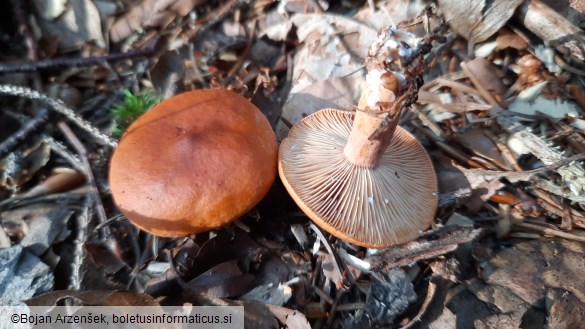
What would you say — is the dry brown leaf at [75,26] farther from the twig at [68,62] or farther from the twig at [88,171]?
the twig at [88,171]

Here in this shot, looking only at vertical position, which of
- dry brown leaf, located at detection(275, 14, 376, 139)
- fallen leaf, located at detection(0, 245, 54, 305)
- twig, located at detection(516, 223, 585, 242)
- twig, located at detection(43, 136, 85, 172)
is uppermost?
dry brown leaf, located at detection(275, 14, 376, 139)

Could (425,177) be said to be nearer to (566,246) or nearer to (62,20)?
(566,246)

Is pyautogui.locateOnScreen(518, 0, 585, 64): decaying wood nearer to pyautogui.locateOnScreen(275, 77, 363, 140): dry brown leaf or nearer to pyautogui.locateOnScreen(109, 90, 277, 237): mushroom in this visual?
pyautogui.locateOnScreen(275, 77, 363, 140): dry brown leaf

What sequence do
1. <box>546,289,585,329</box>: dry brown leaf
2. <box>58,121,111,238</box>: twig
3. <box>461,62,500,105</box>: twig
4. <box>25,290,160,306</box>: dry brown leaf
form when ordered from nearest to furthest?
<box>546,289,585,329</box>: dry brown leaf < <box>25,290,160,306</box>: dry brown leaf < <box>58,121,111,238</box>: twig < <box>461,62,500,105</box>: twig

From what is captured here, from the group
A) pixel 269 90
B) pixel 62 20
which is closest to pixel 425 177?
pixel 269 90

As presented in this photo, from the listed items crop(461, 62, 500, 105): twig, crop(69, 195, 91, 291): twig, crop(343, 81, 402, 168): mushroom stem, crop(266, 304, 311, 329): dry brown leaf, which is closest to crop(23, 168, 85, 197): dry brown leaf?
crop(69, 195, 91, 291): twig

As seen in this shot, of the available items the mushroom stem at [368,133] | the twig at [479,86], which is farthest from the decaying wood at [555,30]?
the mushroom stem at [368,133]
